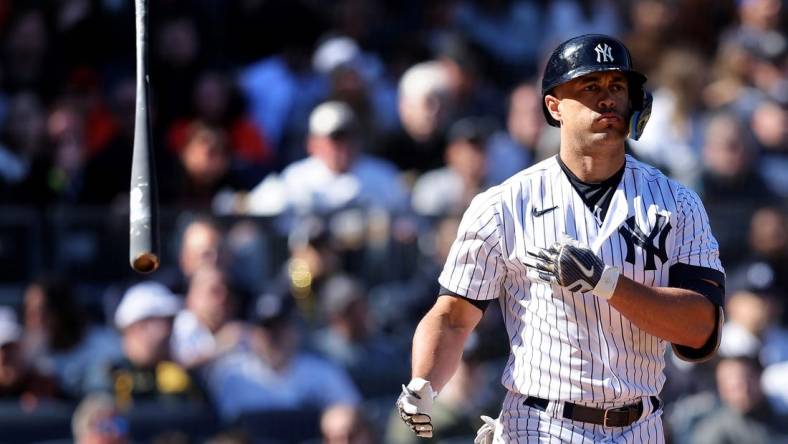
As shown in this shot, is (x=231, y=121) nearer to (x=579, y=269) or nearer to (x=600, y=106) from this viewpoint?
(x=600, y=106)

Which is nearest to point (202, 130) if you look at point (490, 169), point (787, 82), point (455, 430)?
point (490, 169)

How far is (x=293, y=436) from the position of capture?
8.46 m

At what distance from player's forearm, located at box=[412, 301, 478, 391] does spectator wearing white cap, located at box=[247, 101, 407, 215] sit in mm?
4070

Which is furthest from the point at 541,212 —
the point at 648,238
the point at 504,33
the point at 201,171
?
the point at 504,33

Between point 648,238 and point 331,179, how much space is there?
467 cm

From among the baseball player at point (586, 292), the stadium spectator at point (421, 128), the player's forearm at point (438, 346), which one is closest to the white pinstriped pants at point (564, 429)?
the baseball player at point (586, 292)

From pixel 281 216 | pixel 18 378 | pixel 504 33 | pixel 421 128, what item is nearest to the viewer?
pixel 18 378

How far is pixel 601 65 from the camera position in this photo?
4.83 m

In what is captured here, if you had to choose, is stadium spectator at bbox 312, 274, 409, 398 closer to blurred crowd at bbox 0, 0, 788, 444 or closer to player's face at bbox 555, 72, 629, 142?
blurred crowd at bbox 0, 0, 788, 444

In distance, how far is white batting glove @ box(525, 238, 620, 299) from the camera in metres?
4.57

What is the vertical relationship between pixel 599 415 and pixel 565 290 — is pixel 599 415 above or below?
below

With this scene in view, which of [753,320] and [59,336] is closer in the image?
[59,336]

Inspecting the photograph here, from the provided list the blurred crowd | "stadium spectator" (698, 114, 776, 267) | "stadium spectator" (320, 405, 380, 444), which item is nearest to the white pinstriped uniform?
"stadium spectator" (320, 405, 380, 444)

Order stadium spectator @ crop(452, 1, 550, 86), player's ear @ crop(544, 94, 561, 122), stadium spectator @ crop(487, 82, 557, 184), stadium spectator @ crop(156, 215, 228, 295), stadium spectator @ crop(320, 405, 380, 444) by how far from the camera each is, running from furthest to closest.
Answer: stadium spectator @ crop(452, 1, 550, 86), stadium spectator @ crop(487, 82, 557, 184), stadium spectator @ crop(156, 215, 228, 295), stadium spectator @ crop(320, 405, 380, 444), player's ear @ crop(544, 94, 561, 122)
